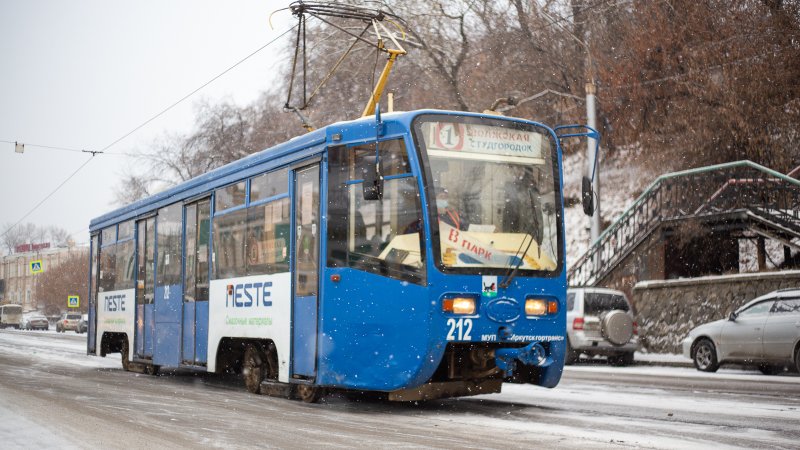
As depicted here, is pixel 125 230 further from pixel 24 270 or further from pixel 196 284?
pixel 24 270

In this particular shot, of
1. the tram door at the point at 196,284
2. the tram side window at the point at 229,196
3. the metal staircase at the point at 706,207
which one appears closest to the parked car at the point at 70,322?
the metal staircase at the point at 706,207

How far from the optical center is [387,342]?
406 inches

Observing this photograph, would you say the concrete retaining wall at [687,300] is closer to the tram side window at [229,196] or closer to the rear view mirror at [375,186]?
the tram side window at [229,196]

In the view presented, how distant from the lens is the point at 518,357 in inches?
414

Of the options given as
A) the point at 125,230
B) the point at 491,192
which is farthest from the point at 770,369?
the point at 125,230

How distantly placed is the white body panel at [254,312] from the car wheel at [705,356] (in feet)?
33.9

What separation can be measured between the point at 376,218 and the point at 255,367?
3.45m

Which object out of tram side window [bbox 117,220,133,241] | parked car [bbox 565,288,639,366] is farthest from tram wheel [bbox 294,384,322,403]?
parked car [bbox 565,288,639,366]

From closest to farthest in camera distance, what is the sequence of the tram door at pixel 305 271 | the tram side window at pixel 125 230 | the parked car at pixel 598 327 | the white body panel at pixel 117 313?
the tram door at pixel 305 271 → the white body panel at pixel 117 313 → the tram side window at pixel 125 230 → the parked car at pixel 598 327

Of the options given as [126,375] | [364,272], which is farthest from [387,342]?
[126,375]

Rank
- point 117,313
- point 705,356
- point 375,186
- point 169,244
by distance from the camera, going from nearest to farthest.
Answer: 1. point 375,186
2. point 169,244
3. point 117,313
4. point 705,356

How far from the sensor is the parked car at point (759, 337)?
1767 centimetres

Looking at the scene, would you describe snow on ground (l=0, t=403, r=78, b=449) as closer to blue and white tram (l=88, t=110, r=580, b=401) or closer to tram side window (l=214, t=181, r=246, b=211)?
blue and white tram (l=88, t=110, r=580, b=401)

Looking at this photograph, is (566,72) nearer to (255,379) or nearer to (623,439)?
Result: (255,379)
